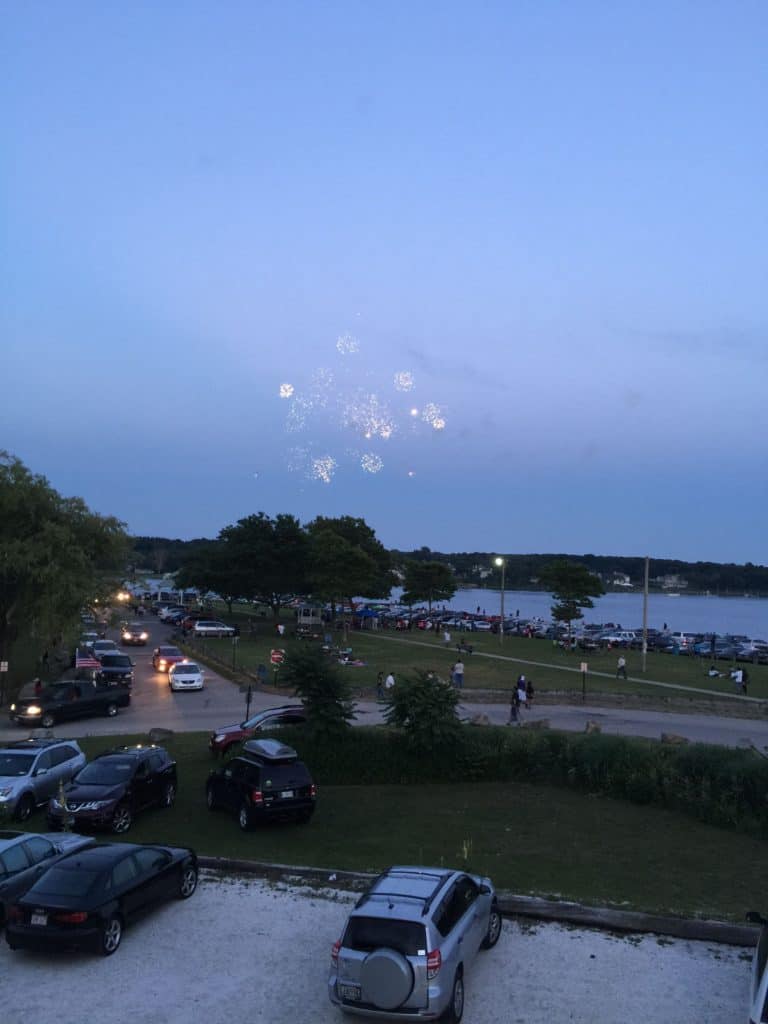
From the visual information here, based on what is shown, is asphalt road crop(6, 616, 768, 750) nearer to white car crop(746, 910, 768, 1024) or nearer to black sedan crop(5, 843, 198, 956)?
black sedan crop(5, 843, 198, 956)

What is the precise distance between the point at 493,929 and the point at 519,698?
24.0m

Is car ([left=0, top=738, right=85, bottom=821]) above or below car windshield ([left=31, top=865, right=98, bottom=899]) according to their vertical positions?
below

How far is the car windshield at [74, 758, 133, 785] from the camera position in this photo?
1873 centimetres

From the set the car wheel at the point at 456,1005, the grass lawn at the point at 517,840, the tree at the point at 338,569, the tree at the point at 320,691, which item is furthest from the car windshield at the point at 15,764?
the tree at the point at 338,569

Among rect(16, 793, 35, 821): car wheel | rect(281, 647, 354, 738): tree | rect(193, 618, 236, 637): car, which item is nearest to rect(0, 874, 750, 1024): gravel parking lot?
rect(16, 793, 35, 821): car wheel

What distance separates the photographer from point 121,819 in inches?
717

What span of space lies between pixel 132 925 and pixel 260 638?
185ft

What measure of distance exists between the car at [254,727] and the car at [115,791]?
4469mm

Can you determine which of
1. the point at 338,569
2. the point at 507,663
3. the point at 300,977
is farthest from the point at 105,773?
the point at 338,569

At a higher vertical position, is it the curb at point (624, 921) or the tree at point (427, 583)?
the tree at point (427, 583)

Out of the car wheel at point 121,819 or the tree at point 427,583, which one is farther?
the tree at point 427,583

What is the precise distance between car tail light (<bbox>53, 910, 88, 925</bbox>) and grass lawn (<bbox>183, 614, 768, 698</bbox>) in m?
27.8

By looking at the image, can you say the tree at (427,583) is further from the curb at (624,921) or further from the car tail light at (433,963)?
the car tail light at (433,963)

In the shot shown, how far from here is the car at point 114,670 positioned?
3953 cm
